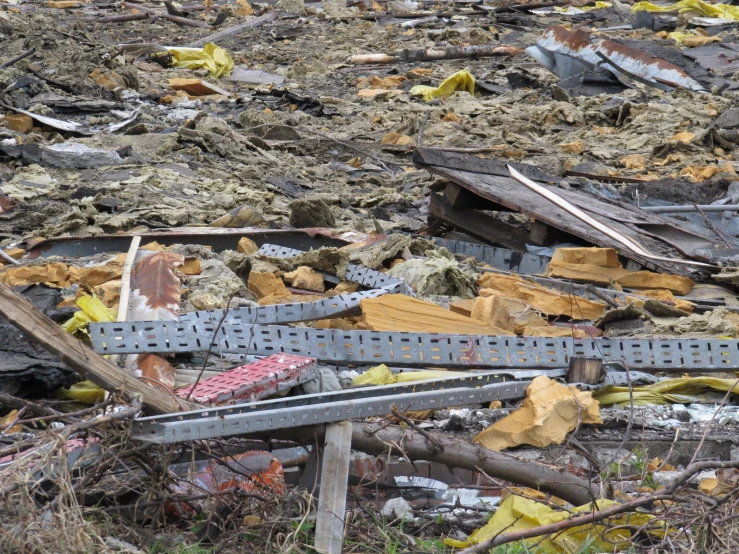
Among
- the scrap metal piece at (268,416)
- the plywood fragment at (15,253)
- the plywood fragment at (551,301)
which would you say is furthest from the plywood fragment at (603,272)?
the plywood fragment at (15,253)

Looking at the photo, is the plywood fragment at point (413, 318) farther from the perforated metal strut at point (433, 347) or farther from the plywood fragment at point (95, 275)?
the plywood fragment at point (95, 275)

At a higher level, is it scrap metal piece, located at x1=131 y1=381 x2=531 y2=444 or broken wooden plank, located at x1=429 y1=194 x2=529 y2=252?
scrap metal piece, located at x1=131 y1=381 x2=531 y2=444

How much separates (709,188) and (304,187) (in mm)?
3494

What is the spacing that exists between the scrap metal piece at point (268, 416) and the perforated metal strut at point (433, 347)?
82 centimetres

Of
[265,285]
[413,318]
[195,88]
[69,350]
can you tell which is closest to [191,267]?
[265,285]

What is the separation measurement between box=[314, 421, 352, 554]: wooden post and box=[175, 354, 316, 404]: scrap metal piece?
1.73ft

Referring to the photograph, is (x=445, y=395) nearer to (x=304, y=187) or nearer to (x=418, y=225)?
(x=418, y=225)

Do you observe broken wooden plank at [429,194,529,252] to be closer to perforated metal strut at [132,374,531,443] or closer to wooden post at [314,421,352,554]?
perforated metal strut at [132,374,531,443]

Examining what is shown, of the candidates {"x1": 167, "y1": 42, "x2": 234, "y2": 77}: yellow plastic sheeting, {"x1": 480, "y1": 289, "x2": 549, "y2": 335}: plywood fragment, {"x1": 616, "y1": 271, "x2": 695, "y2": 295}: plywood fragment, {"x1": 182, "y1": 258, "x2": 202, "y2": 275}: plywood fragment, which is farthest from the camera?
{"x1": 167, "y1": 42, "x2": 234, "y2": 77}: yellow plastic sheeting

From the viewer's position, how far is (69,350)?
2564 millimetres

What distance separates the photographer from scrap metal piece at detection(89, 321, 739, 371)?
145 inches

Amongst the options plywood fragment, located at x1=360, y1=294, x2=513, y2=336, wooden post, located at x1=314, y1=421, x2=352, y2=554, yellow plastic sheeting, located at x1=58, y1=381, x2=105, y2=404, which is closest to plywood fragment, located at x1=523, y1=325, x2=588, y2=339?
plywood fragment, located at x1=360, y1=294, x2=513, y2=336

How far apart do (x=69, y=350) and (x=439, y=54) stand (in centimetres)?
1327

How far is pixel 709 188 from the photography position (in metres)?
7.26
